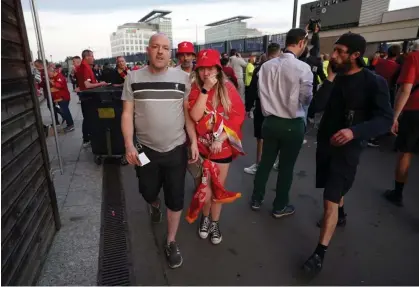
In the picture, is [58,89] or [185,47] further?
[58,89]

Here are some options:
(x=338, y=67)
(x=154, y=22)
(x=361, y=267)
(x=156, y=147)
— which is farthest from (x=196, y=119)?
(x=154, y=22)

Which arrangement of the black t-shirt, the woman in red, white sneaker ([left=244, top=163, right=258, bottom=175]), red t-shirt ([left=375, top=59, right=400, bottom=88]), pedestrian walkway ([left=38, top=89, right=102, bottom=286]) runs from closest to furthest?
the black t-shirt
the woman in red
pedestrian walkway ([left=38, top=89, right=102, bottom=286])
white sneaker ([left=244, top=163, right=258, bottom=175])
red t-shirt ([left=375, top=59, right=400, bottom=88])

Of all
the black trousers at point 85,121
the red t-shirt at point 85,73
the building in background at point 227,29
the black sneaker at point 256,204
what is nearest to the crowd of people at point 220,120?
the black sneaker at point 256,204

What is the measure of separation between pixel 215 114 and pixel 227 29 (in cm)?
9053

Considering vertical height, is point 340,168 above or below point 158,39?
below

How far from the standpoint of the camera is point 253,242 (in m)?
2.74

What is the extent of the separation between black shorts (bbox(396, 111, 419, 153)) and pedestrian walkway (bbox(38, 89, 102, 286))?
3656 millimetres

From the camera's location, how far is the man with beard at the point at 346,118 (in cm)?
208

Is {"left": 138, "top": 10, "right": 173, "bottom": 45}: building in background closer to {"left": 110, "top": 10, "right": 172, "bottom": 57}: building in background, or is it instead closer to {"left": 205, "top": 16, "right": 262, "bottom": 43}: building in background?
{"left": 110, "top": 10, "right": 172, "bottom": 57}: building in background

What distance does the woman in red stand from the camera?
2.17 meters

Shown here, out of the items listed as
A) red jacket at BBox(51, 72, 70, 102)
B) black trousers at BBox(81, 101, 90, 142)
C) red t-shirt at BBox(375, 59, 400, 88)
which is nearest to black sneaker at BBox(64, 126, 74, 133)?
red jacket at BBox(51, 72, 70, 102)

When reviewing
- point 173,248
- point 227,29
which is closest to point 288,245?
point 173,248

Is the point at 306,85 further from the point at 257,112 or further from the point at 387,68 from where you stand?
the point at 387,68

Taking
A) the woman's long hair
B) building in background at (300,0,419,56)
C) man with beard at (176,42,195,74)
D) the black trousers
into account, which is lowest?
the black trousers
